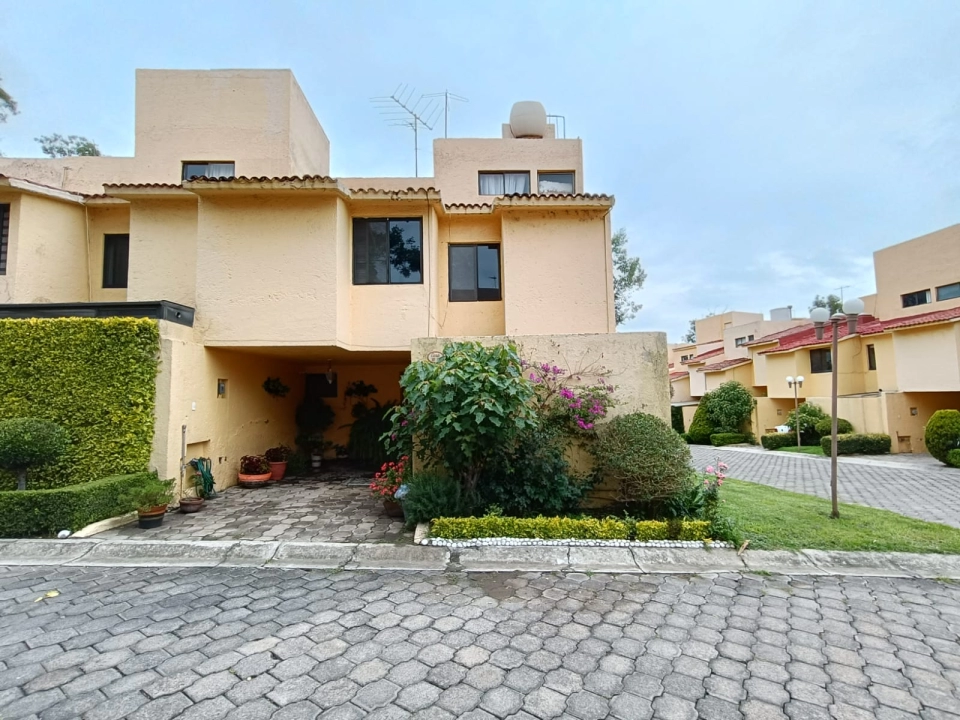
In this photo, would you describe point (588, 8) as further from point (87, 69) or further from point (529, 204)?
point (87, 69)

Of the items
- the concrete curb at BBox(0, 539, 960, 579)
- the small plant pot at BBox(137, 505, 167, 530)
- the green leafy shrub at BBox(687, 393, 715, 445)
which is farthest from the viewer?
the green leafy shrub at BBox(687, 393, 715, 445)

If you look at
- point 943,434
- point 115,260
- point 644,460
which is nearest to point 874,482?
point 943,434

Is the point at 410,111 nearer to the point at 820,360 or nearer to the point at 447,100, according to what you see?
the point at 447,100

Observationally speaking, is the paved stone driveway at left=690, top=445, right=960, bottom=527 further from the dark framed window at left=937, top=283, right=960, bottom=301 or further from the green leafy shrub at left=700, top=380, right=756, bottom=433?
the dark framed window at left=937, top=283, right=960, bottom=301

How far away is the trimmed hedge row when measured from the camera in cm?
550

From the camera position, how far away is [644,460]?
19.5 feet

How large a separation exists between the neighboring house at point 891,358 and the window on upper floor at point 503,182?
47.3 feet

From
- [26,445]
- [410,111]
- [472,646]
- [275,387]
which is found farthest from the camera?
[410,111]

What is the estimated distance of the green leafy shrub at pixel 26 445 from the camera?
19.2ft

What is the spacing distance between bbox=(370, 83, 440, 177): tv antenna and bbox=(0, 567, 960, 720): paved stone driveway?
13.8 meters

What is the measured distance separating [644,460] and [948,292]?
84.9ft

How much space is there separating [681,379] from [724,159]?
74.8 feet

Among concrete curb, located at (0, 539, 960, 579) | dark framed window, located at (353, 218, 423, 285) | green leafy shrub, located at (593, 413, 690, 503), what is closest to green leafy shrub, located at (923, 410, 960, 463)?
concrete curb, located at (0, 539, 960, 579)

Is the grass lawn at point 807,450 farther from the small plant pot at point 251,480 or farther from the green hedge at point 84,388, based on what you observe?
the green hedge at point 84,388
